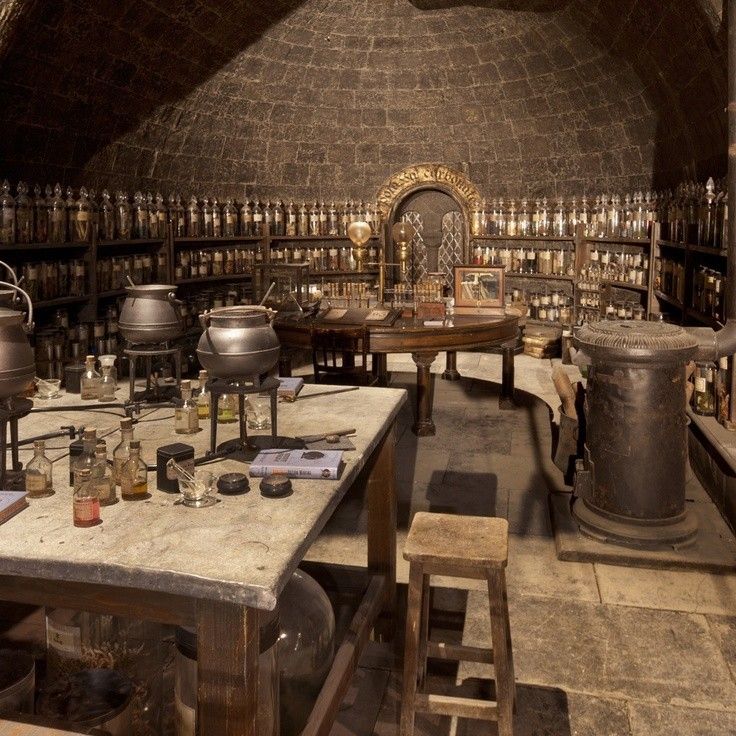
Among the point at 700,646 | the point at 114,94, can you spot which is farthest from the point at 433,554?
the point at 114,94

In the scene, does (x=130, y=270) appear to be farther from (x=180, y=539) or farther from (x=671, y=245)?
(x=180, y=539)

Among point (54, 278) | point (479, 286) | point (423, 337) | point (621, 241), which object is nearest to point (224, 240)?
point (54, 278)

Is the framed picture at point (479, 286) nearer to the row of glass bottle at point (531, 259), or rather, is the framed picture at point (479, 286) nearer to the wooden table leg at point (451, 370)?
the wooden table leg at point (451, 370)

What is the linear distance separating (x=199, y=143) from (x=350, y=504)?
228 inches

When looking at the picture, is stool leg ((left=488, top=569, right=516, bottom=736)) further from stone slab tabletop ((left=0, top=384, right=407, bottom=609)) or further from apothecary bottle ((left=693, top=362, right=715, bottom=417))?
apothecary bottle ((left=693, top=362, right=715, bottom=417))

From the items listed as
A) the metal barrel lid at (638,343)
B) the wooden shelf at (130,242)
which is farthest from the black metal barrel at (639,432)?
the wooden shelf at (130,242)

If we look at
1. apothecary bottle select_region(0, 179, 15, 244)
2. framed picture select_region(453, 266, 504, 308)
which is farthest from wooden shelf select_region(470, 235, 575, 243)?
apothecary bottle select_region(0, 179, 15, 244)

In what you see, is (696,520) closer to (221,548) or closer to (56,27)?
(221,548)

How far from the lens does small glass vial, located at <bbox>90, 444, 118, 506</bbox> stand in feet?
7.01

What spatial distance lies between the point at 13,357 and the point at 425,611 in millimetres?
1511

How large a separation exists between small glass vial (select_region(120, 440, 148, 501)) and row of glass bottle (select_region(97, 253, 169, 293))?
194 inches

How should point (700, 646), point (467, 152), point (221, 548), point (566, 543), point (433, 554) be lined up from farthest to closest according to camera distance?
1. point (467, 152)
2. point (566, 543)
3. point (700, 646)
4. point (433, 554)
5. point (221, 548)

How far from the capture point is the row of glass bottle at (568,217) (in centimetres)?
870

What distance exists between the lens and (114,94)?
284 inches
